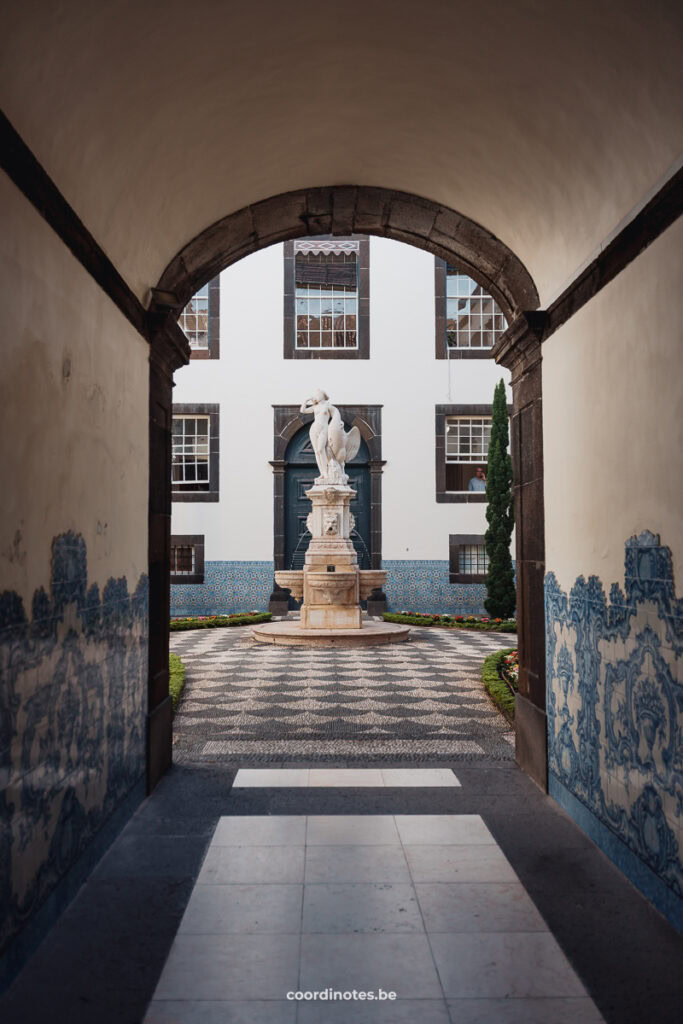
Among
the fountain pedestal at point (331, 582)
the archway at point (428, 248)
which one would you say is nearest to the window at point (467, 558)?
the fountain pedestal at point (331, 582)

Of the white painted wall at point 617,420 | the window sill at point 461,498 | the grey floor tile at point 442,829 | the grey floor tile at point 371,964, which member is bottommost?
the grey floor tile at point 442,829

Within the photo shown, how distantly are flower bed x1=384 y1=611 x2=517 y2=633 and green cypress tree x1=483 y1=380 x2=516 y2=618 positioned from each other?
1.21ft

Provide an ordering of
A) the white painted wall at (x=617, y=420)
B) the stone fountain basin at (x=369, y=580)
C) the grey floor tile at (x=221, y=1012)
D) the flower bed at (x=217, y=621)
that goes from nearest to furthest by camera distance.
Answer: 1. the grey floor tile at (x=221, y=1012)
2. the white painted wall at (x=617, y=420)
3. the stone fountain basin at (x=369, y=580)
4. the flower bed at (x=217, y=621)

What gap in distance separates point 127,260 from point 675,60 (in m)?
2.41

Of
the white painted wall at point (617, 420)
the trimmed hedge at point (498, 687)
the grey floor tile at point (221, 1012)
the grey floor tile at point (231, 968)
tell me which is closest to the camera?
the grey floor tile at point (221, 1012)

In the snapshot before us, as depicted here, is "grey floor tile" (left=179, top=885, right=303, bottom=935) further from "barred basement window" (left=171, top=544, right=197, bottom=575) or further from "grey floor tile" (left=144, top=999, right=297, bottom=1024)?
"barred basement window" (left=171, top=544, right=197, bottom=575)

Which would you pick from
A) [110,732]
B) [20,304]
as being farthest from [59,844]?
[20,304]

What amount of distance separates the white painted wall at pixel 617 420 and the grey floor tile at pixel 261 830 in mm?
1722

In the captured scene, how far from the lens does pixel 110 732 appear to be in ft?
11.0

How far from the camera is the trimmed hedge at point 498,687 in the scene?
5814 mm

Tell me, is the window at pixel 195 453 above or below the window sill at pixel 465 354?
below

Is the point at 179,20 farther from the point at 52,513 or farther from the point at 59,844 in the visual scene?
the point at 59,844

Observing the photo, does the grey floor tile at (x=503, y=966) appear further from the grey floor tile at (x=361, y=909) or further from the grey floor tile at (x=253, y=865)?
the grey floor tile at (x=253, y=865)

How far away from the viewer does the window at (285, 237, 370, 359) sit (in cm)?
1466
